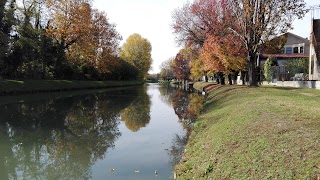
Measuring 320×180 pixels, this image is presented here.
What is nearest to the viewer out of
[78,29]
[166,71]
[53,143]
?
[53,143]

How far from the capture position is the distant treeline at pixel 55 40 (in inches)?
1646

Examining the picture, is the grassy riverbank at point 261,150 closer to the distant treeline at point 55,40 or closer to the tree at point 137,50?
the distant treeline at point 55,40

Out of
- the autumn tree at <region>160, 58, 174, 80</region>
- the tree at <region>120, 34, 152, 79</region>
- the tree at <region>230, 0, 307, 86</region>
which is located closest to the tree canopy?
the tree at <region>230, 0, 307, 86</region>

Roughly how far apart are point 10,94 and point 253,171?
111ft

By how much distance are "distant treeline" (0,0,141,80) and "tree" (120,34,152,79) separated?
28.0 meters

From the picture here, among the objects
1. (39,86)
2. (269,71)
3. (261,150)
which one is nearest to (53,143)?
(261,150)

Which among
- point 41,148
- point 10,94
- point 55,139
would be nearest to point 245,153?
point 41,148

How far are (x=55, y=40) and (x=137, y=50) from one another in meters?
42.4

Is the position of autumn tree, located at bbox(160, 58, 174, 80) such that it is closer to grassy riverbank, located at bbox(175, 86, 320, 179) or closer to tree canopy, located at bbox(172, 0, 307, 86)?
tree canopy, located at bbox(172, 0, 307, 86)

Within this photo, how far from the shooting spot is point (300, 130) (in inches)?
297

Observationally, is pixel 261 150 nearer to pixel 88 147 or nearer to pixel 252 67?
pixel 88 147

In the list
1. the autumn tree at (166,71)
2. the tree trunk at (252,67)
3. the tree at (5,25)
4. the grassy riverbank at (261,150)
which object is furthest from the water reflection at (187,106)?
the autumn tree at (166,71)

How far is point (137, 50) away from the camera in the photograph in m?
90.8

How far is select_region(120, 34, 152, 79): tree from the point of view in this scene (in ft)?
295
